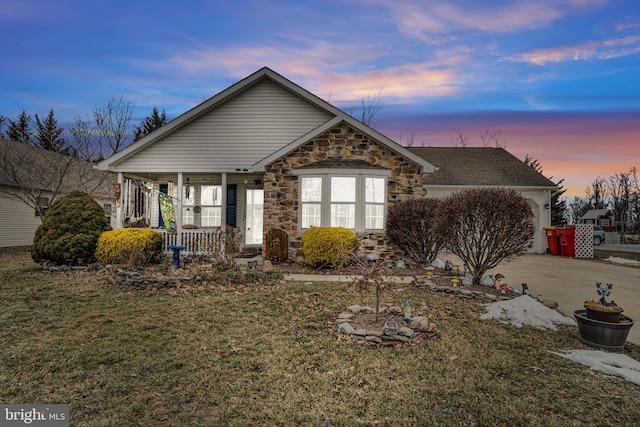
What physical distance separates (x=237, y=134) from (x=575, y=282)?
11.8 meters

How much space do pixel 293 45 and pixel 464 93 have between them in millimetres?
8026

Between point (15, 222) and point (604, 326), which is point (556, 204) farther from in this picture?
point (15, 222)

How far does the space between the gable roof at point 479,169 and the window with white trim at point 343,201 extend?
6.57 meters

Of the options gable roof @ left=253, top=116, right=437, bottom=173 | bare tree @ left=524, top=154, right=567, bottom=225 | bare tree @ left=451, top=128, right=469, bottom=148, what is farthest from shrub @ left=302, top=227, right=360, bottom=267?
bare tree @ left=451, top=128, right=469, bottom=148

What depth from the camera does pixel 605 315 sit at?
4.58 meters

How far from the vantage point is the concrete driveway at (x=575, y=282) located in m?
6.63

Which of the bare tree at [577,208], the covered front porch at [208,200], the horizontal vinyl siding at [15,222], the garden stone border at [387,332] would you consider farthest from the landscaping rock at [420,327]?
the bare tree at [577,208]

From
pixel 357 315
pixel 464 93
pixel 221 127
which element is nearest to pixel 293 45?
pixel 221 127

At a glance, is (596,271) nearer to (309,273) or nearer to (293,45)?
(309,273)

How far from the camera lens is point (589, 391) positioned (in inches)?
133

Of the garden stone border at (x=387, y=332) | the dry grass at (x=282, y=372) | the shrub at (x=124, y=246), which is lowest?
the dry grass at (x=282, y=372)

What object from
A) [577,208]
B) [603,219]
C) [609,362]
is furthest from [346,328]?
[577,208]

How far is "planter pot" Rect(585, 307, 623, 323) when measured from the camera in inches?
178

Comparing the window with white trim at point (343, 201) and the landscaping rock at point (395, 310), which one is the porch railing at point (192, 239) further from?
the landscaping rock at point (395, 310)
